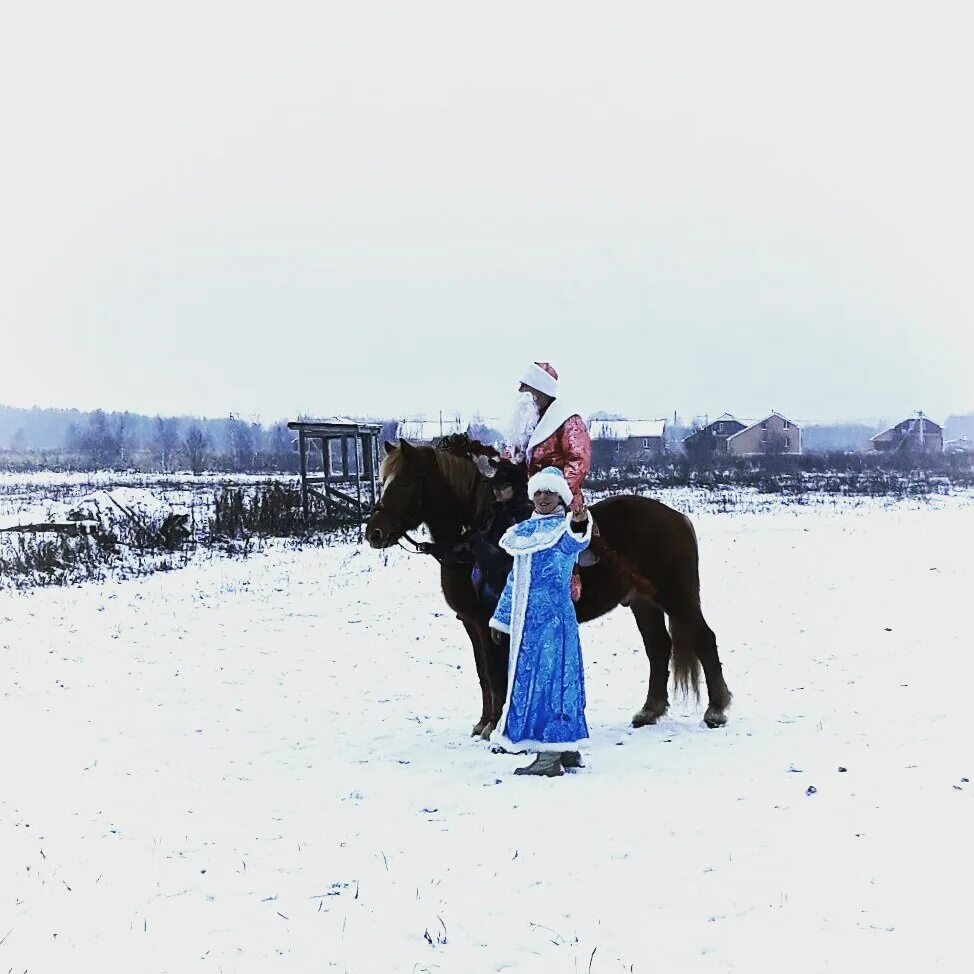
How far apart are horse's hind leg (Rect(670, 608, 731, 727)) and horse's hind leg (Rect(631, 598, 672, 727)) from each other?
0.19 metres

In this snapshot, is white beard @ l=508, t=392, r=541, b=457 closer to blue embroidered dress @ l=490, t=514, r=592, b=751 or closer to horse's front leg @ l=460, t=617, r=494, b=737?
blue embroidered dress @ l=490, t=514, r=592, b=751

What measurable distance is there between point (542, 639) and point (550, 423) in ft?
4.81

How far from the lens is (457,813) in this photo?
15.9 ft

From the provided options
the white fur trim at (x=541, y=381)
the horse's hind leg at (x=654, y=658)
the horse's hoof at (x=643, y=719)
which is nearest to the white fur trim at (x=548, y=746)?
the horse's hoof at (x=643, y=719)

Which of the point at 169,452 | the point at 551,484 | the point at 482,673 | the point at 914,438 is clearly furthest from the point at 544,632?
the point at 169,452

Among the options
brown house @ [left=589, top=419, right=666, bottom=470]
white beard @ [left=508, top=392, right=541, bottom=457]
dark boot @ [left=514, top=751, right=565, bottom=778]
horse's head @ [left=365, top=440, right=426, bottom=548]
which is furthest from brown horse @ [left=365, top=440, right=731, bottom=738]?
brown house @ [left=589, top=419, right=666, bottom=470]

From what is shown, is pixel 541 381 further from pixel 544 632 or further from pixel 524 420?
pixel 544 632

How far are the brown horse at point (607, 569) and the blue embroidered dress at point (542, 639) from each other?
52cm

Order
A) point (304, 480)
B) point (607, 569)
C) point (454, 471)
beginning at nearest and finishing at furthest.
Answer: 1. point (454, 471)
2. point (607, 569)
3. point (304, 480)

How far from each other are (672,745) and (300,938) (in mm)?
3218

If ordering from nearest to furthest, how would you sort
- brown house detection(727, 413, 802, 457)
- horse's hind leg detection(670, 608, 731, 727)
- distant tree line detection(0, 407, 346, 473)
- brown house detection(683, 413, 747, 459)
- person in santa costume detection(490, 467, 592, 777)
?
person in santa costume detection(490, 467, 592, 777) → horse's hind leg detection(670, 608, 731, 727) → brown house detection(683, 413, 747, 459) → brown house detection(727, 413, 802, 457) → distant tree line detection(0, 407, 346, 473)

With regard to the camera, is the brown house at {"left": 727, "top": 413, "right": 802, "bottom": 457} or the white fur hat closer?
the white fur hat

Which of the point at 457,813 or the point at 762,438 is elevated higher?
the point at 762,438

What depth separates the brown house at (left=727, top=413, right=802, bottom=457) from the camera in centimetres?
8644
